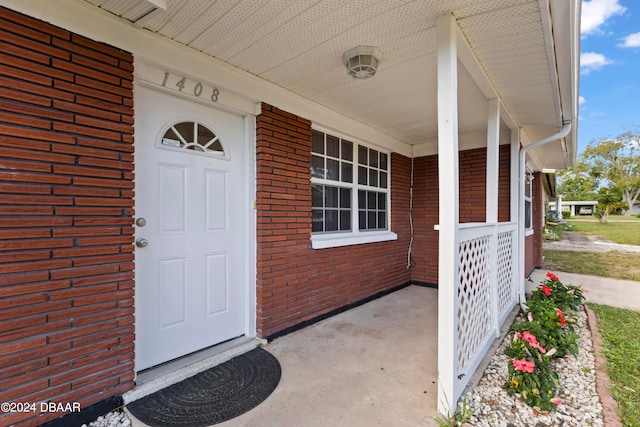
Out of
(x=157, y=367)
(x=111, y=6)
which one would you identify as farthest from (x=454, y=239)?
(x=111, y=6)

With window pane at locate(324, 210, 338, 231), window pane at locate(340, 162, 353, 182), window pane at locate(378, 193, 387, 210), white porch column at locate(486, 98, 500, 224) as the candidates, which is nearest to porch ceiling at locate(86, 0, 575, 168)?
white porch column at locate(486, 98, 500, 224)

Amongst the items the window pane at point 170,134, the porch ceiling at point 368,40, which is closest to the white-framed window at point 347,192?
the porch ceiling at point 368,40

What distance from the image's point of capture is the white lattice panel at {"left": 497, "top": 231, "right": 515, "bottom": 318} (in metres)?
3.24

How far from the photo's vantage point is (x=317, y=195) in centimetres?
362

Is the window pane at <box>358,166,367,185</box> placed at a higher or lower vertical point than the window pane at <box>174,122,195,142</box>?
lower

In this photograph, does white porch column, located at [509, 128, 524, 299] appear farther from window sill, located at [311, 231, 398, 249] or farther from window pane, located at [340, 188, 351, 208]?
window pane, located at [340, 188, 351, 208]

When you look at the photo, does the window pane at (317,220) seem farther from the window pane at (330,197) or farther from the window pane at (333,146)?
the window pane at (333,146)

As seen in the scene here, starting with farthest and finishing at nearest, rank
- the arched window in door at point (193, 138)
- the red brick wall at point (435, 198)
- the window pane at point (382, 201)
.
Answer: the window pane at point (382, 201), the red brick wall at point (435, 198), the arched window in door at point (193, 138)

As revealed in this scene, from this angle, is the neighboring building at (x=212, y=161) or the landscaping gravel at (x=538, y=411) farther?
the landscaping gravel at (x=538, y=411)

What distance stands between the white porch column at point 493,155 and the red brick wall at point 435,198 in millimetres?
1567

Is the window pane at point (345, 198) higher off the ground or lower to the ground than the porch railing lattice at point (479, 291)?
higher

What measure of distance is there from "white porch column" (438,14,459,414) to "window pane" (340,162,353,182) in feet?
7.03

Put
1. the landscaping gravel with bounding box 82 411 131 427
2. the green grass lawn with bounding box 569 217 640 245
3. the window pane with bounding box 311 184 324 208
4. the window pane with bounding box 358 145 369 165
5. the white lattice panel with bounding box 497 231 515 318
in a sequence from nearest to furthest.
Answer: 1. the landscaping gravel with bounding box 82 411 131 427
2. the white lattice panel with bounding box 497 231 515 318
3. the window pane with bounding box 311 184 324 208
4. the window pane with bounding box 358 145 369 165
5. the green grass lawn with bounding box 569 217 640 245

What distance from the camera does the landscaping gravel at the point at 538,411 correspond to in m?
1.84
